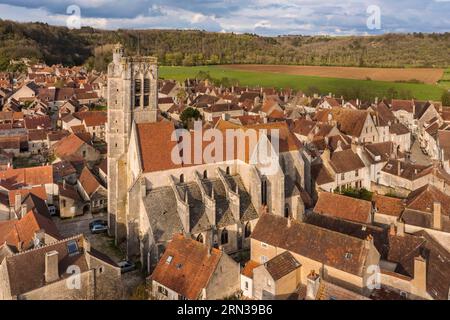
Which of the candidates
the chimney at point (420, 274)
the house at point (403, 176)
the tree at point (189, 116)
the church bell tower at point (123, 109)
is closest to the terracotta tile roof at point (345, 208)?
the chimney at point (420, 274)

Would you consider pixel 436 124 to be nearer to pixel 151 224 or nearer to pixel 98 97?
pixel 151 224

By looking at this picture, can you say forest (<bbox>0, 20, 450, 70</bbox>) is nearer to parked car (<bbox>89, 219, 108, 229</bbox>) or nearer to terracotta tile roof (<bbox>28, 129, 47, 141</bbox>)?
terracotta tile roof (<bbox>28, 129, 47, 141</bbox>)

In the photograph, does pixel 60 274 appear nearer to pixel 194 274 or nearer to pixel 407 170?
pixel 194 274

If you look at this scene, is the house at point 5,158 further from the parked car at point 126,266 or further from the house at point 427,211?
the house at point 427,211

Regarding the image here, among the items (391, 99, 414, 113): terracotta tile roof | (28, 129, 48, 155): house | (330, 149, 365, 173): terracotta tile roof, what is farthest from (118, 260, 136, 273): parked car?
(391, 99, 414, 113): terracotta tile roof
